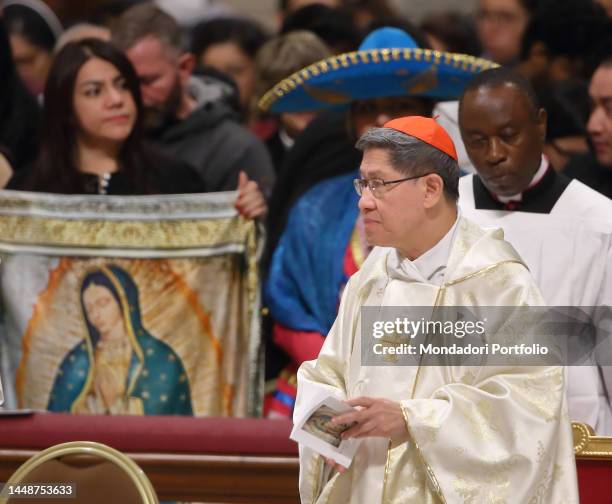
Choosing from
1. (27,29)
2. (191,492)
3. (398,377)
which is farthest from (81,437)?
(27,29)

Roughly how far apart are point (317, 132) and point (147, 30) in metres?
1.11

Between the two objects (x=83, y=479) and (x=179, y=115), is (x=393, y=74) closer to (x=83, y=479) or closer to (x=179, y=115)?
(x=179, y=115)

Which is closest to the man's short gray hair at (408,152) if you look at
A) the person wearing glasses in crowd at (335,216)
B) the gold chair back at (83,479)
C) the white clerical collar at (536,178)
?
the white clerical collar at (536,178)

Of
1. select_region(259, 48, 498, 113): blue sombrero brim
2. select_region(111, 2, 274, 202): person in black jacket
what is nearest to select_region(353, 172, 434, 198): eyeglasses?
select_region(259, 48, 498, 113): blue sombrero brim

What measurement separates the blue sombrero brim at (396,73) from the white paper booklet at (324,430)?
238 cm

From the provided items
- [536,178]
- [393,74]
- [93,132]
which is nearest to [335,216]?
[393,74]

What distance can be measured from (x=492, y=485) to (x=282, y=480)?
1341mm

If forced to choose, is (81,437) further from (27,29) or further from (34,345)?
(27,29)

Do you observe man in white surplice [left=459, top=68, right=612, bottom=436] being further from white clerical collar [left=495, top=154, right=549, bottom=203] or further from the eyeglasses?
the eyeglasses

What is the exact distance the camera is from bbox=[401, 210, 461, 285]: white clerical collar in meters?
4.70

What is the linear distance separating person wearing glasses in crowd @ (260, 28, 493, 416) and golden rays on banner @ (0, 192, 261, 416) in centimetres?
22

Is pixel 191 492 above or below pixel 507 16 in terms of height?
below

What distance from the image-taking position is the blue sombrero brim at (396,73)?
6.52m

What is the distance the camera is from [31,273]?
6.84 meters
